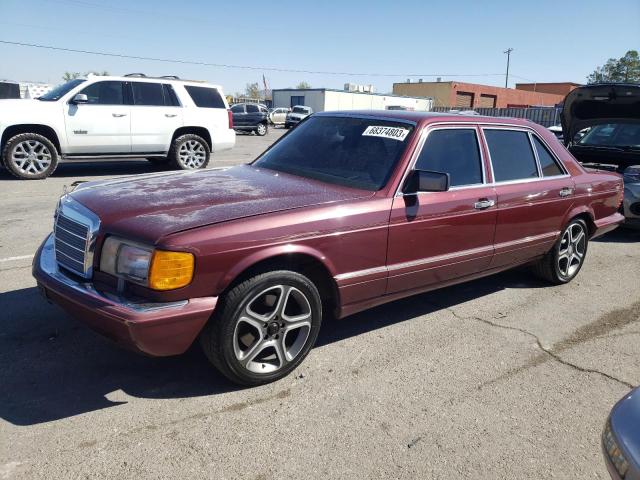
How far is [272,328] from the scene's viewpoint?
3141 mm

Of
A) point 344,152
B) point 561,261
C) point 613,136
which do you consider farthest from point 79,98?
point 613,136

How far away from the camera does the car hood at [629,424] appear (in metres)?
1.96

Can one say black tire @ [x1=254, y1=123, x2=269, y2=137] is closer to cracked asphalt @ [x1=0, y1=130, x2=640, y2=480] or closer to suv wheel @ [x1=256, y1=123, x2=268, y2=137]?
suv wheel @ [x1=256, y1=123, x2=268, y2=137]

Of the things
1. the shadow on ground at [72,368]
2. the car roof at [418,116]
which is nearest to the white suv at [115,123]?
the shadow on ground at [72,368]

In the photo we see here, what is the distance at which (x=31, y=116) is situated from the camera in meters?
9.41

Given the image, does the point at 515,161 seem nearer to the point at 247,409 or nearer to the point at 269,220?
the point at 269,220

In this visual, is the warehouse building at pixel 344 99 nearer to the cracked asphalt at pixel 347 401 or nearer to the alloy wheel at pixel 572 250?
the alloy wheel at pixel 572 250

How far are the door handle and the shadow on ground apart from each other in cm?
111

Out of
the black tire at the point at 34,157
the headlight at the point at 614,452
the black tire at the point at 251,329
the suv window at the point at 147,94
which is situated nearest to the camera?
the headlight at the point at 614,452

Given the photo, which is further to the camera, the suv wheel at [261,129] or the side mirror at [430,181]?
the suv wheel at [261,129]

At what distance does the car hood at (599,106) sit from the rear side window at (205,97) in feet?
23.7

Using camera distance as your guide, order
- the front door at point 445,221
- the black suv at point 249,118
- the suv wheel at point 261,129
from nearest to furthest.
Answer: the front door at point 445,221 < the black suv at point 249,118 < the suv wheel at point 261,129

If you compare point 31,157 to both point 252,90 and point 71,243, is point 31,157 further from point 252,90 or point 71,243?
point 252,90

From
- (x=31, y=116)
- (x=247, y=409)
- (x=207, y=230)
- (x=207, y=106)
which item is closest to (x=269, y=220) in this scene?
(x=207, y=230)
